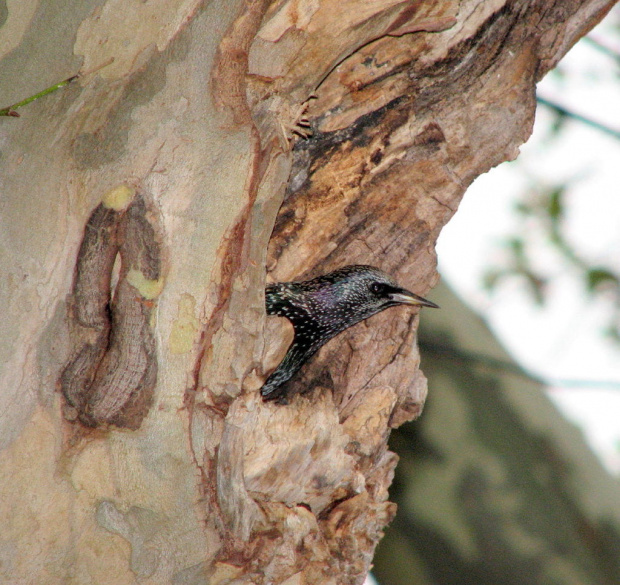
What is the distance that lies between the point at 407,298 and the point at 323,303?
395 mm

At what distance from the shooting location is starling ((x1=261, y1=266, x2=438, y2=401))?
132 inches

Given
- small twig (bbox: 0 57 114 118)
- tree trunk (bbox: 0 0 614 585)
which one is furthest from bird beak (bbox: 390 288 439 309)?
small twig (bbox: 0 57 114 118)

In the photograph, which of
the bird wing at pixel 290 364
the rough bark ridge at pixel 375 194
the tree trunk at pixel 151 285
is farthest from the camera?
the bird wing at pixel 290 364

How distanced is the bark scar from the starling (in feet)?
3.58

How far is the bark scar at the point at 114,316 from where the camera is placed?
7.27 feet

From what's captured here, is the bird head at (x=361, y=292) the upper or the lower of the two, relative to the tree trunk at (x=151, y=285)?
lower

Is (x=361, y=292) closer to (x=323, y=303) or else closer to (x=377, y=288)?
(x=377, y=288)

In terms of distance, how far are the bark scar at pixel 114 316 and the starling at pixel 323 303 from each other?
109 cm

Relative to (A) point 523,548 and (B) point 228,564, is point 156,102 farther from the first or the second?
(A) point 523,548

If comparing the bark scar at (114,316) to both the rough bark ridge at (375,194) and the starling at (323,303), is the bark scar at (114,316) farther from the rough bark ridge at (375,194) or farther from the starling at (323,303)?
the starling at (323,303)

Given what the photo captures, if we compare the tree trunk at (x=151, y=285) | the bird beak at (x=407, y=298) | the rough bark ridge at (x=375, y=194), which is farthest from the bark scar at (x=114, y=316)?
the bird beak at (x=407, y=298)

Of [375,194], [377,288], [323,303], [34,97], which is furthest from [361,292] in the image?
[34,97]

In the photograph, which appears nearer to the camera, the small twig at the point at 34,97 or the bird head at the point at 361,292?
the small twig at the point at 34,97

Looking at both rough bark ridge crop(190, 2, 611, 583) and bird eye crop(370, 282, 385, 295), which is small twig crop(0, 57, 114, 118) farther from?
bird eye crop(370, 282, 385, 295)
